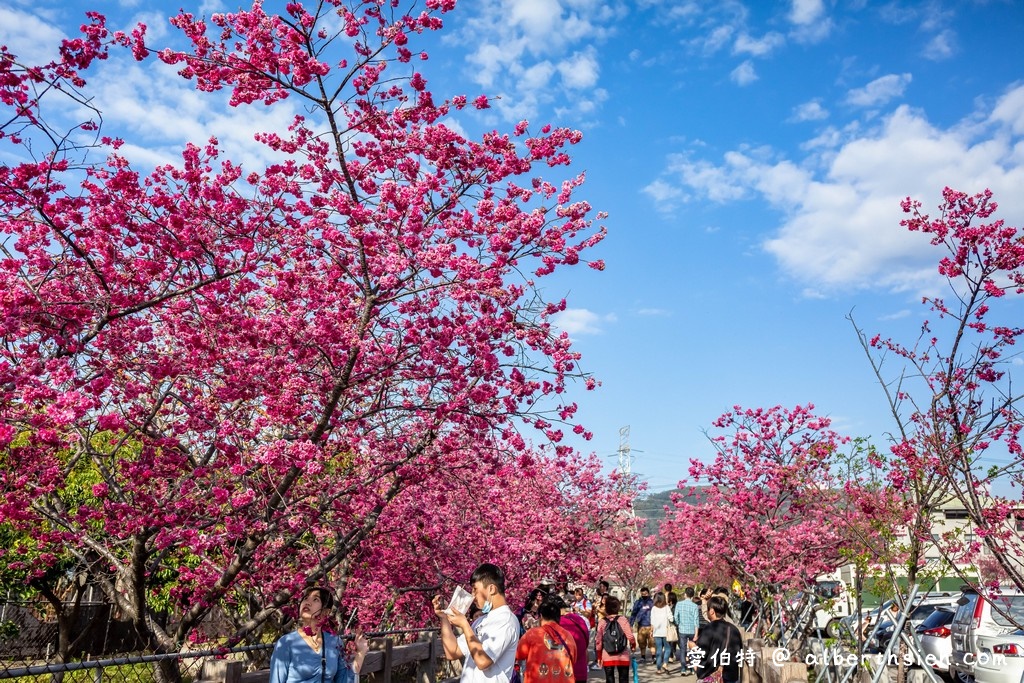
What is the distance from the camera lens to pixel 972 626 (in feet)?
40.8

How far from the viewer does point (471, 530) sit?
55.1 feet

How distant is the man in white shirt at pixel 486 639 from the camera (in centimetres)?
A: 514

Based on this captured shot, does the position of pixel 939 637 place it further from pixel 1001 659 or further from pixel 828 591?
→ pixel 1001 659

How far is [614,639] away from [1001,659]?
518 centimetres

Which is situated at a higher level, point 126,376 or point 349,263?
point 349,263

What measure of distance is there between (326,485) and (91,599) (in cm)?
3017

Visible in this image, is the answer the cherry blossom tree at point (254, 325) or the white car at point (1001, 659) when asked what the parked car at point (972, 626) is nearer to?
the white car at point (1001, 659)

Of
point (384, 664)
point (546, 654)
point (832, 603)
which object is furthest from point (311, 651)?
point (832, 603)

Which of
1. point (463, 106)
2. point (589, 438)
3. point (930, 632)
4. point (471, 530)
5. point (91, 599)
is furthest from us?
point (91, 599)

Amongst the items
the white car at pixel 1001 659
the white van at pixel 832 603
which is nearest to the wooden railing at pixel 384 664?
the white van at pixel 832 603

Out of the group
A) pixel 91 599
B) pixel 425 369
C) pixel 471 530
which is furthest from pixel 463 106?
pixel 91 599

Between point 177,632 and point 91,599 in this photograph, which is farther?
point 91,599

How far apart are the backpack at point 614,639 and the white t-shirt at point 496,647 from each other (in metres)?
7.01

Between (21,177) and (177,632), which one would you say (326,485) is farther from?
(21,177)
